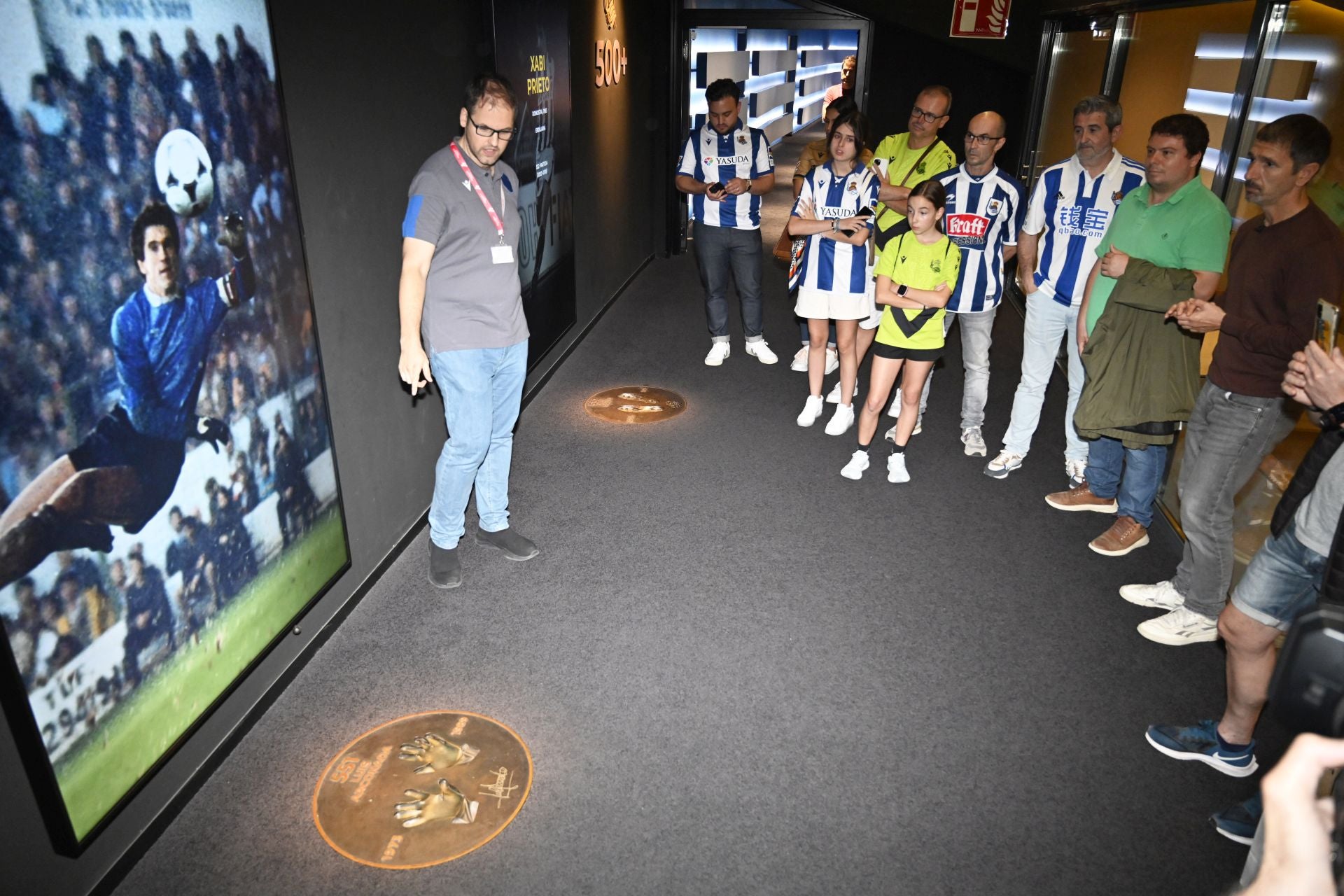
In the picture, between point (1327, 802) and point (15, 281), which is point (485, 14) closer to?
point (15, 281)

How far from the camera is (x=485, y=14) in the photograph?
13.1 ft

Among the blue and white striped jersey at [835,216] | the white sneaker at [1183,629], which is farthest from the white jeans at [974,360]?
the white sneaker at [1183,629]

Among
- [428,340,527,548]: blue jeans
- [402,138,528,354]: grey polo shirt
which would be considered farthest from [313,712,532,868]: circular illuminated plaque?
[402,138,528,354]: grey polo shirt

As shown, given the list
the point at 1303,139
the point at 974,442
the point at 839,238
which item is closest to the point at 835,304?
the point at 839,238

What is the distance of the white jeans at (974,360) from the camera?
430 cm

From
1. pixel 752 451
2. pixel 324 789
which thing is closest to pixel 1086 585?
pixel 752 451

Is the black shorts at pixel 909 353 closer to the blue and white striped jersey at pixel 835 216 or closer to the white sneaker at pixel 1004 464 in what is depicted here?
the blue and white striped jersey at pixel 835 216

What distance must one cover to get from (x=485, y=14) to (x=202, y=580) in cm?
287

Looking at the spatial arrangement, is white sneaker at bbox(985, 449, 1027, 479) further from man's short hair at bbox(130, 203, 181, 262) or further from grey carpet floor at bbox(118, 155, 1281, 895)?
man's short hair at bbox(130, 203, 181, 262)

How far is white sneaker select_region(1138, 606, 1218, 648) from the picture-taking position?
3.06 metres

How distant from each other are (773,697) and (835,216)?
2563 millimetres

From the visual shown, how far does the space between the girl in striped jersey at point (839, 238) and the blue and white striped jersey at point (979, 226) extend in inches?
15.4

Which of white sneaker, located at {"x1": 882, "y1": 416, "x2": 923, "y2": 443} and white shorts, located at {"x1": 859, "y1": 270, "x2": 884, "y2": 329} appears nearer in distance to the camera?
white shorts, located at {"x1": 859, "y1": 270, "x2": 884, "y2": 329}

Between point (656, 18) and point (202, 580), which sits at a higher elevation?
point (656, 18)
